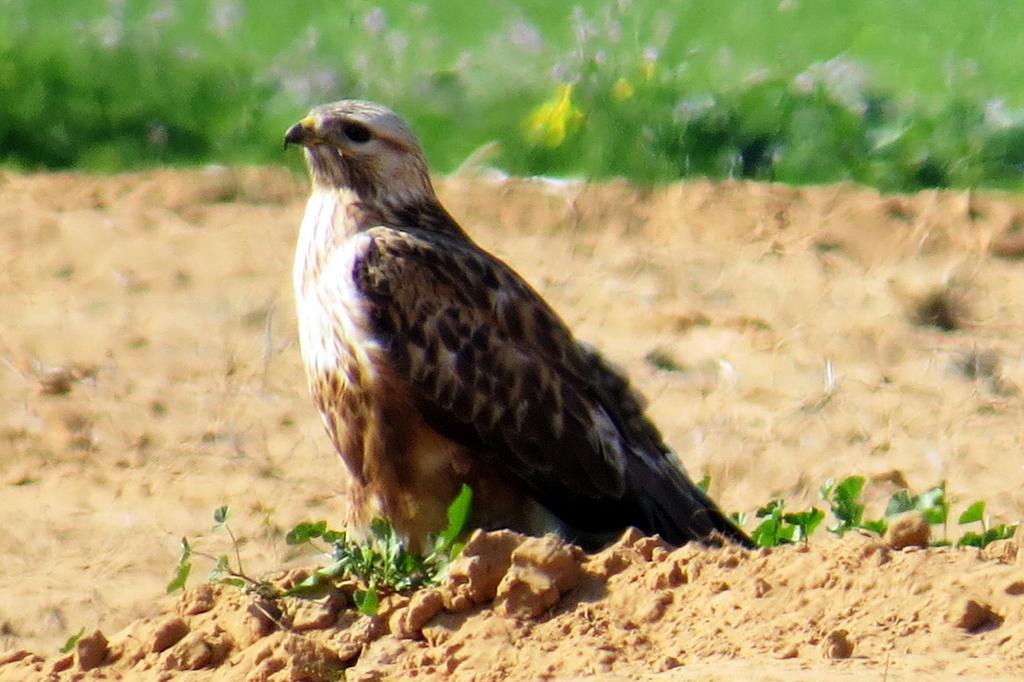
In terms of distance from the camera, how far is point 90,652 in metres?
5.86

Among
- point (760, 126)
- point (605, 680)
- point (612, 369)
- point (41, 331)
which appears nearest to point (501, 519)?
point (612, 369)

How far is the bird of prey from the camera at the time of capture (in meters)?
6.60

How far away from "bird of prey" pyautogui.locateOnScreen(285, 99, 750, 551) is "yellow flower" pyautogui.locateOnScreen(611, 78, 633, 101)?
4.84m

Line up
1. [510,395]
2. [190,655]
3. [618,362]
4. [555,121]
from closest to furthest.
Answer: [190,655] → [510,395] → [618,362] → [555,121]

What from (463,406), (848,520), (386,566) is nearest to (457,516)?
(386,566)

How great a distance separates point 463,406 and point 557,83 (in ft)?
20.8

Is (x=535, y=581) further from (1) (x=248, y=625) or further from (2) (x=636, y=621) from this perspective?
(1) (x=248, y=625)

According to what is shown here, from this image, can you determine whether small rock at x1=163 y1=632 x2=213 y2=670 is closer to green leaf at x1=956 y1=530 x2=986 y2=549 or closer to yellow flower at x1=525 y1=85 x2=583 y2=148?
green leaf at x1=956 y1=530 x2=986 y2=549

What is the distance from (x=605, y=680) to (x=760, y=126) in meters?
7.23

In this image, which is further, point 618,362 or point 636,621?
point 618,362

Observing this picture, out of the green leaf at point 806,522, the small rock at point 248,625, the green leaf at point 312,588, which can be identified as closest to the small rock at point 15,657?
the small rock at point 248,625

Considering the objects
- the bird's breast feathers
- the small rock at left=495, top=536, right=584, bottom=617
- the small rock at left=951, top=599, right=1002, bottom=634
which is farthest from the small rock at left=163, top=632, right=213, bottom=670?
the small rock at left=951, top=599, right=1002, bottom=634

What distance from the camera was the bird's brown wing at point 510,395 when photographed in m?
6.68

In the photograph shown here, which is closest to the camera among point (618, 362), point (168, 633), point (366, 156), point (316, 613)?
point (316, 613)
